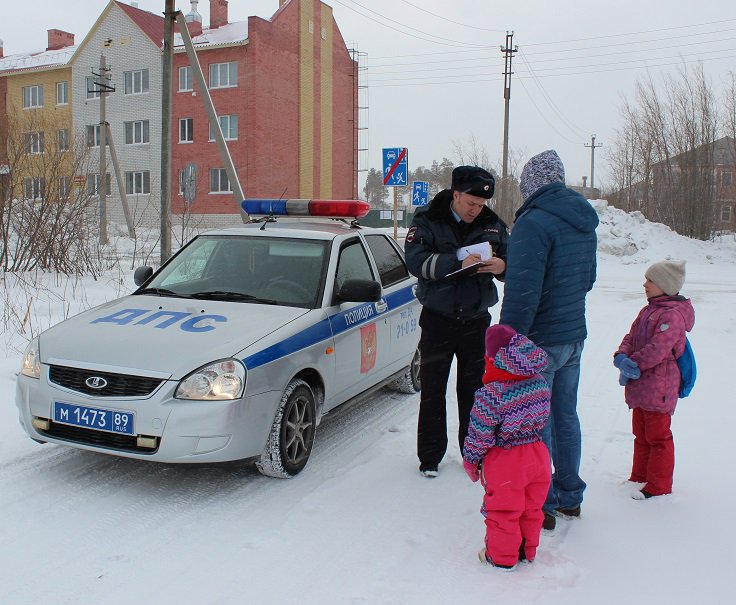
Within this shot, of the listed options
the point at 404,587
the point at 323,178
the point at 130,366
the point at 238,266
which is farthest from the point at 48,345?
the point at 323,178

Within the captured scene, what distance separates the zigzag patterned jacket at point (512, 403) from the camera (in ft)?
10.4

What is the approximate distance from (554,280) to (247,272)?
2434 millimetres

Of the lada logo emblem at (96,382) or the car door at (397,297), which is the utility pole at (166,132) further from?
the lada logo emblem at (96,382)

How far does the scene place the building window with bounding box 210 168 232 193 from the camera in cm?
4028

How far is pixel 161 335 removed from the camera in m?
4.22

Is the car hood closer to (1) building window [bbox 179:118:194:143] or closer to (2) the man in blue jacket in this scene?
(2) the man in blue jacket

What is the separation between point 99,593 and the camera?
3010 mm

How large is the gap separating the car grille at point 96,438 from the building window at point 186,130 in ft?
128

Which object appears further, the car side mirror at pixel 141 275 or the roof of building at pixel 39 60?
the roof of building at pixel 39 60

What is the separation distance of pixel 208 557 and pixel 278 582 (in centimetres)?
42

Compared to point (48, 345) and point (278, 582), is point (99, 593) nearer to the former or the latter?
point (278, 582)

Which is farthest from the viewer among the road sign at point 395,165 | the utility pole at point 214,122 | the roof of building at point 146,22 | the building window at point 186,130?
the roof of building at point 146,22

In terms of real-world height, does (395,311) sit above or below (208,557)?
above

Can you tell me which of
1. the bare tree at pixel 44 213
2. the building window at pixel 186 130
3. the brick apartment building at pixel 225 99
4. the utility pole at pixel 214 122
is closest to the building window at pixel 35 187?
the bare tree at pixel 44 213
